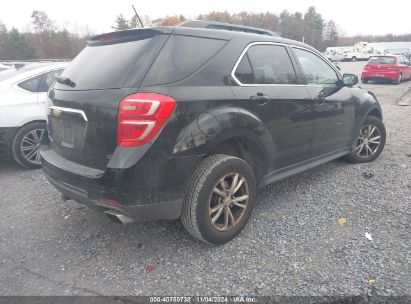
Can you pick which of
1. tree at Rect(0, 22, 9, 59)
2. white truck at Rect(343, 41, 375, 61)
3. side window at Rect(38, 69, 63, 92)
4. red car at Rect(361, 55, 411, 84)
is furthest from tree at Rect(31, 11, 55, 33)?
side window at Rect(38, 69, 63, 92)

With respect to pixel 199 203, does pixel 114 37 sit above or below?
above

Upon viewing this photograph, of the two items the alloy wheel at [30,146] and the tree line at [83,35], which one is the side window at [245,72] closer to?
the alloy wheel at [30,146]

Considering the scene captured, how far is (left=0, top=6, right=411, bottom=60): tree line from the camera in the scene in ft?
144

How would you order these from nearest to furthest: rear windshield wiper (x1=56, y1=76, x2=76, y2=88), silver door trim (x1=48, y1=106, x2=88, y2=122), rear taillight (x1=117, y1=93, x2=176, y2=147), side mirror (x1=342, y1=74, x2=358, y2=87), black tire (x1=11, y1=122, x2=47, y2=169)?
rear taillight (x1=117, y1=93, x2=176, y2=147) < silver door trim (x1=48, y1=106, x2=88, y2=122) < rear windshield wiper (x1=56, y1=76, x2=76, y2=88) < side mirror (x1=342, y1=74, x2=358, y2=87) < black tire (x1=11, y1=122, x2=47, y2=169)

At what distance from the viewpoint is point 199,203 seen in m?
2.60

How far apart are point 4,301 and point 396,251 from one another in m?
3.10

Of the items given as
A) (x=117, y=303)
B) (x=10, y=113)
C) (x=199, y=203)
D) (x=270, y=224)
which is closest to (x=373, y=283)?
(x=270, y=224)

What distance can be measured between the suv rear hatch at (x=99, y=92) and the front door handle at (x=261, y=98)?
0.95 meters

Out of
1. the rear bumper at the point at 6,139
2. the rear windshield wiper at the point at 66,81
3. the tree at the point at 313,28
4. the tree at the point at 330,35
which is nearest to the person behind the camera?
the rear windshield wiper at the point at 66,81

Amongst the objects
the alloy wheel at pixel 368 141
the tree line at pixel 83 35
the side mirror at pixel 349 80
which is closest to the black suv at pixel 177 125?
the side mirror at pixel 349 80

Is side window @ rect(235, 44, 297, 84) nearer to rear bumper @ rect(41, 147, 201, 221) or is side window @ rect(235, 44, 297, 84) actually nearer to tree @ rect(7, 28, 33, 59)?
rear bumper @ rect(41, 147, 201, 221)

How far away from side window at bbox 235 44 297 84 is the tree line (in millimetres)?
6362

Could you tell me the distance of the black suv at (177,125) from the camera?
235 cm

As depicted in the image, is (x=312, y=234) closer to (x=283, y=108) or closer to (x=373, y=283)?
(x=373, y=283)
